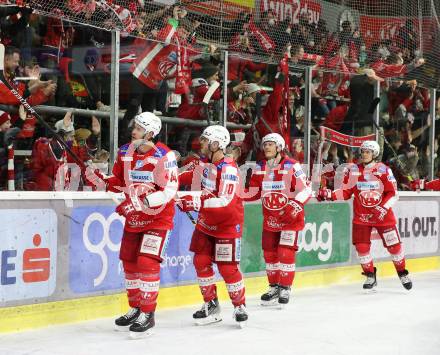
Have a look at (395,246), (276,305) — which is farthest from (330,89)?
(276,305)

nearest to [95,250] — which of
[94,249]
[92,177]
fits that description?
[94,249]

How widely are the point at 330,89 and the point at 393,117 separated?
1.37m

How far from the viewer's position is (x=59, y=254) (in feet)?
19.9

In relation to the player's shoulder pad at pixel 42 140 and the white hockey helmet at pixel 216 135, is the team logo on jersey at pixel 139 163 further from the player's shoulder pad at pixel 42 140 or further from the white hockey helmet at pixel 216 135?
the player's shoulder pad at pixel 42 140

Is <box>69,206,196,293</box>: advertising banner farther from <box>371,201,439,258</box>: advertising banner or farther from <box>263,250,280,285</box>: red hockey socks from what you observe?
<box>371,201,439,258</box>: advertising banner

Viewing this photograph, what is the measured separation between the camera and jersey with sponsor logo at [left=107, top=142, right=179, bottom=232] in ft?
18.4

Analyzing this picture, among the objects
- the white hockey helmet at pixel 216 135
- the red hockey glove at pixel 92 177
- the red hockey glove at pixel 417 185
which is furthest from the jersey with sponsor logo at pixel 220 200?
the red hockey glove at pixel 417 185

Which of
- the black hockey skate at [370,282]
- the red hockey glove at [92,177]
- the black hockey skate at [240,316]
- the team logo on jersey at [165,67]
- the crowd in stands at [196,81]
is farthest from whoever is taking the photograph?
the black hockey skate at [370,282]

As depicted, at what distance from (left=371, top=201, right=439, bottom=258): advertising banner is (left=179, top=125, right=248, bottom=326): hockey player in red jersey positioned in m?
4.08

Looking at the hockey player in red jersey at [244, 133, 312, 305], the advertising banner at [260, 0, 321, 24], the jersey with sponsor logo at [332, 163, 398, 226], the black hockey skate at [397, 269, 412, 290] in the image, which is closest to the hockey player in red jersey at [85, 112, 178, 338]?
the hockey player in red jersey at [244, 133, 312, 305]

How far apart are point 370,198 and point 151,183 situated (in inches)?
137

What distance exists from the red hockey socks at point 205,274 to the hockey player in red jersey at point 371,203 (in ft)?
8.34

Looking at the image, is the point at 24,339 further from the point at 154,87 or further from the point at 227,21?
the point at 227,21

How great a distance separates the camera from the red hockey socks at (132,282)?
Result: 18.8ft
